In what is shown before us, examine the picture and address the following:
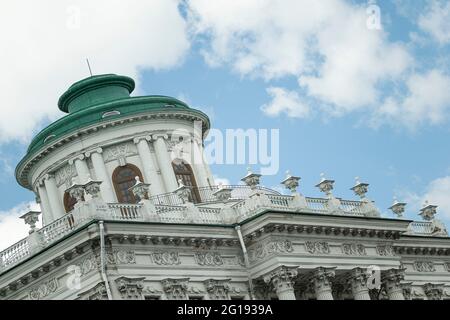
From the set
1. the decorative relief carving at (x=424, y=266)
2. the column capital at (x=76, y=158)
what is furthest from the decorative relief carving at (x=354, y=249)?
the column capital at (x=76, y=158)

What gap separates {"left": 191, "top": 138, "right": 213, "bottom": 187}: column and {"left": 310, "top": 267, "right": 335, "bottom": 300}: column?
9.50m

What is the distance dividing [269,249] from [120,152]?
10.9m

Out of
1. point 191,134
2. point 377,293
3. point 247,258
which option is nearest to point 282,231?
point 247,258

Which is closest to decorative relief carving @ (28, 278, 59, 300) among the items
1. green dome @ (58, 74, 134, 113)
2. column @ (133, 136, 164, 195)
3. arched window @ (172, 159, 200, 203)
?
column @ (133, 136, 164, 195)

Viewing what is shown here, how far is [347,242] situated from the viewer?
4097 cm

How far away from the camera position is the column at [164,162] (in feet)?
147

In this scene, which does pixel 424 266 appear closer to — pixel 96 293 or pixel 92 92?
pixel 92 92

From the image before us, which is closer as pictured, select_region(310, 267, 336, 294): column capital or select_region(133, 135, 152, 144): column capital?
select_region(310, 267, 336, 294): column capital

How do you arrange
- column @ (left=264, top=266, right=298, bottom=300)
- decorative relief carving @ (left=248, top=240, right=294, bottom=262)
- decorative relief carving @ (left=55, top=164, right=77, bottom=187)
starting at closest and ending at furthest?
column @ (left=264, top=266, right=298, bottom=300), decorative relief carving @ (left=248, top=240, right=294, bottom=262), decorative relief carving @ (left=55, top=164, right=77, bottom=187)

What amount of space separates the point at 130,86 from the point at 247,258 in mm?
15114

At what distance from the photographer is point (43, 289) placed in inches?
1369

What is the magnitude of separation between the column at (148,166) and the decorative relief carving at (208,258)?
25.6ft

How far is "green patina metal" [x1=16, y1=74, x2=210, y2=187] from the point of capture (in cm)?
4541

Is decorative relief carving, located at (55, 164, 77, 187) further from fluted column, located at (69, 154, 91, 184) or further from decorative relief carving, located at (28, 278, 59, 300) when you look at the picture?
decorative relief carving, located at (28, 278, 59, 300)
